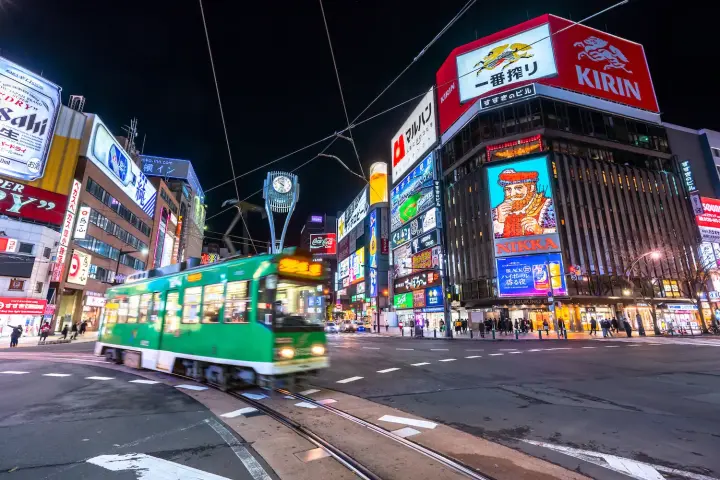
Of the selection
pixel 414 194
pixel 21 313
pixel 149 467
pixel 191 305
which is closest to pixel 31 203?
pixel 21 313

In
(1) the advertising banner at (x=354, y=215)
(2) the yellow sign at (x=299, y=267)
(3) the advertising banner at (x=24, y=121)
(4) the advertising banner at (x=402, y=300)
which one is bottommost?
(2) the yellow sign at (x=299, y=267)

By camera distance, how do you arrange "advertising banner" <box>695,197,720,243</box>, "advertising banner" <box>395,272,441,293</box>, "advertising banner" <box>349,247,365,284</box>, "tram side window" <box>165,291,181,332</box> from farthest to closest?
"advertising banner" <box>349,247,365,284</box> → "advertising banner" <box>395,272,441,293</box> → "advertising banner" <box>695,197,720,243</box> → "tram side window" <box>165,291,181,332</box>

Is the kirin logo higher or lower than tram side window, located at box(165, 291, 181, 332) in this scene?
higher

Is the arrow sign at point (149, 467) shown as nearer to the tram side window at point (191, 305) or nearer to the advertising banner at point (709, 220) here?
the tram side window at point (191, 305)

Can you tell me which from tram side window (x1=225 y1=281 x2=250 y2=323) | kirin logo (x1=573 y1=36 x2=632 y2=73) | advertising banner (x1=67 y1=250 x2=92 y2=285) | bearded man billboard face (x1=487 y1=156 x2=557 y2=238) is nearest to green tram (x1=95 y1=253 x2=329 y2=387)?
tram side window (x1=225 y1=281 x2=250 y2=323)

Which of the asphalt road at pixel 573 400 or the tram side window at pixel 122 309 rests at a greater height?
the tram side window at pixel 122 309

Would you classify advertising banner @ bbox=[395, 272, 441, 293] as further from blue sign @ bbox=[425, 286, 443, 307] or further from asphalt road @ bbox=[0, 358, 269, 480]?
asphalt road @ bbox=[0, 358, 269, 480]

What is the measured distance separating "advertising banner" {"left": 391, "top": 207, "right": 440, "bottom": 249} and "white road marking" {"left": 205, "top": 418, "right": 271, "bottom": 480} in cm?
5131

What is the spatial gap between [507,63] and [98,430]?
61.5 metres

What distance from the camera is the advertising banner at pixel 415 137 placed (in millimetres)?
61688

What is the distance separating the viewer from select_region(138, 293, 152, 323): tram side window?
461 inches

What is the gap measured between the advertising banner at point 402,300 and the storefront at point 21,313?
160ft

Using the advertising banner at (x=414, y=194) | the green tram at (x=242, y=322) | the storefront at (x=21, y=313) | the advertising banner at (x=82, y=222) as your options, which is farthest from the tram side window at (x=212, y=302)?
the advertising banner at (x=414, y=194)

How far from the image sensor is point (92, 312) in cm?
4362
